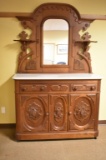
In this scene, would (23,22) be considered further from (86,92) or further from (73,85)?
(86,92)

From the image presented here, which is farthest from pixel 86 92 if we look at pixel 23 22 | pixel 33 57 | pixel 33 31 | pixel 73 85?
pixel 23 22

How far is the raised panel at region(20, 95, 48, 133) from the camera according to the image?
8.67 ft

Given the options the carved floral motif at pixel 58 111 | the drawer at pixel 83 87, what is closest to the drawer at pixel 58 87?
the drawer at pixel 83 87

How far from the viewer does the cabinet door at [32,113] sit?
263 cm

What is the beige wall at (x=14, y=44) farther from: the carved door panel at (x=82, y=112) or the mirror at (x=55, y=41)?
the carved door panel at (x=82, y=112)

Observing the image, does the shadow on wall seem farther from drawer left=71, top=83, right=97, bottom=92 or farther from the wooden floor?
drawer left=71, top=83, right=97, bottom=92

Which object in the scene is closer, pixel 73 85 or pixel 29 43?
pixel 73 85

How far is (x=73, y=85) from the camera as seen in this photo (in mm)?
2643

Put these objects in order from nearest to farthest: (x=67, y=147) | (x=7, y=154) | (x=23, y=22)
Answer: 1. (x=7, y=154)
2. (x=67, y=147)
3. (x=23, y=22)

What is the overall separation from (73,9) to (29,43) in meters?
0.93

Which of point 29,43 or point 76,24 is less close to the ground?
point 76,24

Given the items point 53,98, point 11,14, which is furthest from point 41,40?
point 53,98

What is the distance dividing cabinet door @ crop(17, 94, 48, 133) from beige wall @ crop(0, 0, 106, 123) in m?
0.56

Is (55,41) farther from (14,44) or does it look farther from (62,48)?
(14,44)
